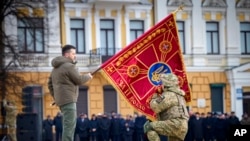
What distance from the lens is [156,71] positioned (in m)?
13.3

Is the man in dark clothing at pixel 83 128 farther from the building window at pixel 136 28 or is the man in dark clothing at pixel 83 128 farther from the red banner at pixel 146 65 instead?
the red banner at pixel 146 65

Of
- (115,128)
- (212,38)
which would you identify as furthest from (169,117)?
(212,38)

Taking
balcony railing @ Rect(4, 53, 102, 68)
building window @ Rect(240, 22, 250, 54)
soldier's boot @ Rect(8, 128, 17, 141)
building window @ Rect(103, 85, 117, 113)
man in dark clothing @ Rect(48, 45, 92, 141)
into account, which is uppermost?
building window @ Rect(240, 22, 250, 54)

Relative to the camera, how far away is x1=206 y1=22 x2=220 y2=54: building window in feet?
130

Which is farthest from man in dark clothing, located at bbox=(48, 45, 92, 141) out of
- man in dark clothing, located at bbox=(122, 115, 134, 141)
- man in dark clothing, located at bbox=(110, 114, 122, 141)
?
man in dark clothing, located at bbox=(122, 115, 134, 141)

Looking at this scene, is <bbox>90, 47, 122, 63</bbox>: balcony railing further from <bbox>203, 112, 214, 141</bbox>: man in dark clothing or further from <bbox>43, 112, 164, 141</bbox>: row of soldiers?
<bbox>203, 112, 214, 141</bbox>: man in dark clothing

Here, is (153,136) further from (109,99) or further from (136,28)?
(136,28)

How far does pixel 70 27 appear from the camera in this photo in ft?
120

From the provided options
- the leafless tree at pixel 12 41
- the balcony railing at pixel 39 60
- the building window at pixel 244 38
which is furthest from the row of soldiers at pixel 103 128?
the building window at pixel 244 38

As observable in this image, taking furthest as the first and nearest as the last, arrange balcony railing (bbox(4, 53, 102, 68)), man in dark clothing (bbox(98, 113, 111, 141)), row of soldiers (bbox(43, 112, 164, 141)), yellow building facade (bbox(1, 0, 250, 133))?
yellow building facade (bbox(1, 0, 250, 133)), balcony railing (bbox(4, 53, 102, 68)), man in dark clothing (bbox(98, 113, 111, 141)), row of soldiers (bbox(43, 112, 164, 141))

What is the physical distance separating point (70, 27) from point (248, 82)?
35.8 ft

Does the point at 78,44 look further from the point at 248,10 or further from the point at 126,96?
the point at 126,96

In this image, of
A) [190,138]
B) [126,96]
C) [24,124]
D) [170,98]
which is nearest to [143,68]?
[126,96]

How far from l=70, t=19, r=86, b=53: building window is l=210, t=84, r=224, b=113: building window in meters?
8.20
